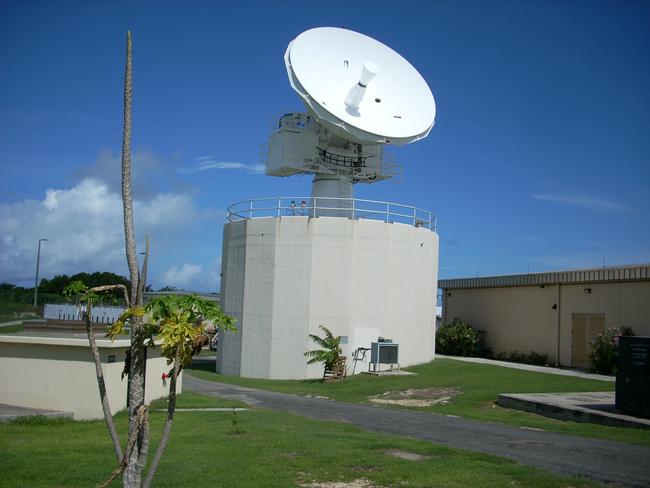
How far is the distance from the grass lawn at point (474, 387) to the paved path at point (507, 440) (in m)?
1.01

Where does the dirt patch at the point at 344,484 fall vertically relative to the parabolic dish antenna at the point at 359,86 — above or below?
below

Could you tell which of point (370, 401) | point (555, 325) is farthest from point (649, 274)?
point (370, 401)

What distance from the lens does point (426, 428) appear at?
14305mm

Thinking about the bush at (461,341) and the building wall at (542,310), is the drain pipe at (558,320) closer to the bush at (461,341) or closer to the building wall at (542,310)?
the building wall at (542,310)

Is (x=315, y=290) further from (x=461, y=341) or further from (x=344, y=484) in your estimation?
(x=344, y=484)

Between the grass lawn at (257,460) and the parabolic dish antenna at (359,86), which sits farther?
the parabolic dish antenna at (359,86)

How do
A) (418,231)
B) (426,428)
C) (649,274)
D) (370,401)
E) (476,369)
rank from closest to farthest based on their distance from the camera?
1. (426,428)
2. (370,401)
3. (649,274)
4. (476,369)
5. (418,231)

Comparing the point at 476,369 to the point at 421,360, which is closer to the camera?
the point at 476,369

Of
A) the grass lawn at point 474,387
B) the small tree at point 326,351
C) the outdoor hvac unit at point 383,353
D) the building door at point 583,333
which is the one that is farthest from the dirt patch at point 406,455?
the building door at point 583,333

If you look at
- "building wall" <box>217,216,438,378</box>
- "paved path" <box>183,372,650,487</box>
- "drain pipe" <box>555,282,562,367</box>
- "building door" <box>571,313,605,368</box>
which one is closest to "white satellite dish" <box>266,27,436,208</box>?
"building wall" <box>217,216,438,378</box>

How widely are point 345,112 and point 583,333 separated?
45.1ft

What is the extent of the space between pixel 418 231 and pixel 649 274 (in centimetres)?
989

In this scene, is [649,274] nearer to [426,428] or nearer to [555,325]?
[555,325]

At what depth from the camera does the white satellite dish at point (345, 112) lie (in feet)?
90.8
